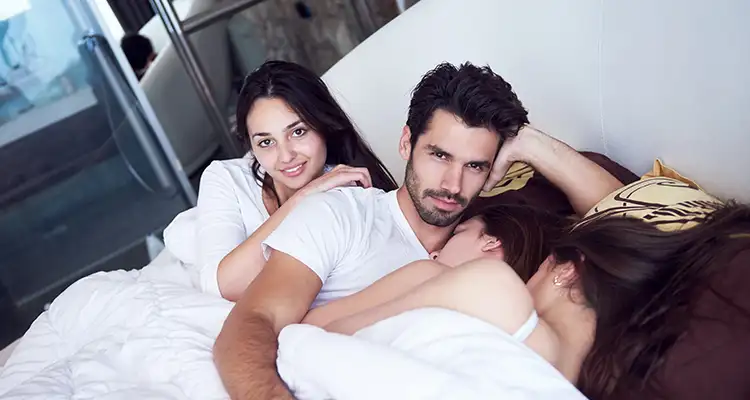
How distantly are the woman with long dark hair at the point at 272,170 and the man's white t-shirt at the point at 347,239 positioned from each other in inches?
4.5

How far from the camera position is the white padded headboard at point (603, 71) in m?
1.18

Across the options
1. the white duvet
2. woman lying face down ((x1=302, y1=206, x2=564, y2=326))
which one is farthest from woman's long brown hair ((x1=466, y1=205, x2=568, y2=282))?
the white duvet

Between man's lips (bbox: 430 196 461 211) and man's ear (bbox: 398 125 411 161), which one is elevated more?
man's ear (bbox: 398 125 411 161)

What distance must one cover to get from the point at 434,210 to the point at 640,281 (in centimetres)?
45

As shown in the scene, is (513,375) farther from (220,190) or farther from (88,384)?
(220,190)

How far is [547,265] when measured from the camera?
1146 millimetres

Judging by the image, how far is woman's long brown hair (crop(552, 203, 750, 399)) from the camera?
0.95 m

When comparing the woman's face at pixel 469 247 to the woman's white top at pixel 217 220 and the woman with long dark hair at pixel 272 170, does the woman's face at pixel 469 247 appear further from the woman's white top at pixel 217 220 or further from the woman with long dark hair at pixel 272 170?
the woman's white top at pixel 217 220

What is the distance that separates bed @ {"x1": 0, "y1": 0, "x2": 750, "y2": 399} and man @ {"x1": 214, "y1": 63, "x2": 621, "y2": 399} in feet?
0.45

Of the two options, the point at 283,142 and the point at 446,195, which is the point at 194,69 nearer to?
the point at 283,142

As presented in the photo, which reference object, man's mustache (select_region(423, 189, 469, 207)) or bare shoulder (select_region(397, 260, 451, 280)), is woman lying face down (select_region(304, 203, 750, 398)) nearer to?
bare shoulder (select_region(397, 260, 451, 280))

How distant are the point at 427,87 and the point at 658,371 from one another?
0.75 metres

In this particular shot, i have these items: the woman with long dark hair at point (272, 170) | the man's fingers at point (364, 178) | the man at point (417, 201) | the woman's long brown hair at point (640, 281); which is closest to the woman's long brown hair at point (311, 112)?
the woman with long dark hair at point (272, 170)

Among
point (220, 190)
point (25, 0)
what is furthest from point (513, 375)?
point (25, 0)
